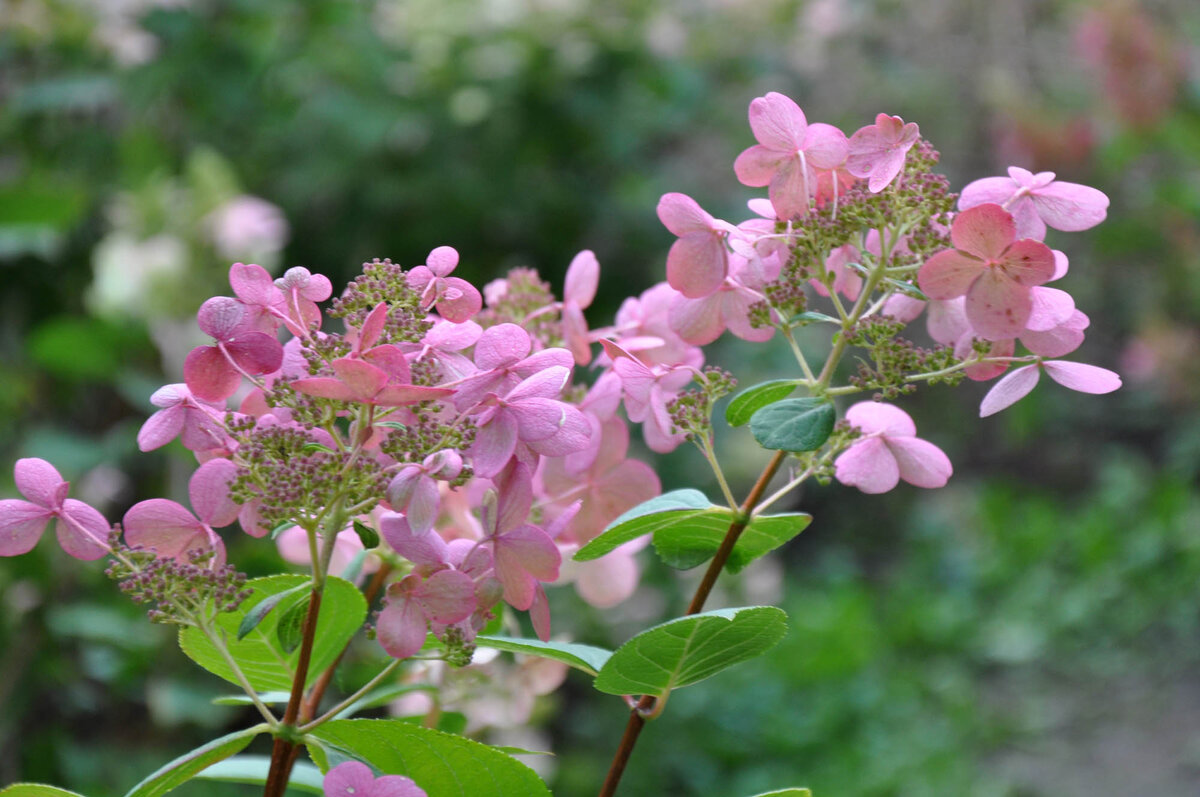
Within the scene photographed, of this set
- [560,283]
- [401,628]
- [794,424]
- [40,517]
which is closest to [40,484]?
[40,517]

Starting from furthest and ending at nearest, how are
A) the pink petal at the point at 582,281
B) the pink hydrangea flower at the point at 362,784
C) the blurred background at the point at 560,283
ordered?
the blurred background at the point at 560,283
the pink petal at the point at 582,281
the pink hydrangea flower at the point at 362,784

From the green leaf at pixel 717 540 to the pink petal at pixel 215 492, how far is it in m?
0.13

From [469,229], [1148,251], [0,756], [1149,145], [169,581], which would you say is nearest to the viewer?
[169,581]

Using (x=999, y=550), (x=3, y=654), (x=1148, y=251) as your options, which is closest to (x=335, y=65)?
(x=3, y=654)

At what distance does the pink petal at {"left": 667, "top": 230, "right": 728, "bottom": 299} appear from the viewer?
1.06ft

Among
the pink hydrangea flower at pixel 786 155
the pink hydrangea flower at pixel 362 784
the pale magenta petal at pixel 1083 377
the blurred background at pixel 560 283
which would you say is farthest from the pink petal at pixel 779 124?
the blurred background at pixel 560 283

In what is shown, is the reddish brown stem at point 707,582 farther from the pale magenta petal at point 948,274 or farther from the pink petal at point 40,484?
the pink petal at point 40,484

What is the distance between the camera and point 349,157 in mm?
1738

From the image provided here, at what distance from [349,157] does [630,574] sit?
148 cm

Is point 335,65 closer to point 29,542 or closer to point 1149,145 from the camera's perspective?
point 29,542

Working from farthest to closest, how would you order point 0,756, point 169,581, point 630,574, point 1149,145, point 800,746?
1. point 1149,145
2. point 800,746
3. point 0,756
4. point 630,574
5. point 169,581

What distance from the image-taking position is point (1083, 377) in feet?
1.00

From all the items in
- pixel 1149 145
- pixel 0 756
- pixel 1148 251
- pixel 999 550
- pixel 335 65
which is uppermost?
pixel 1149 145

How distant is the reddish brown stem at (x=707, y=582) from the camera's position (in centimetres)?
31
